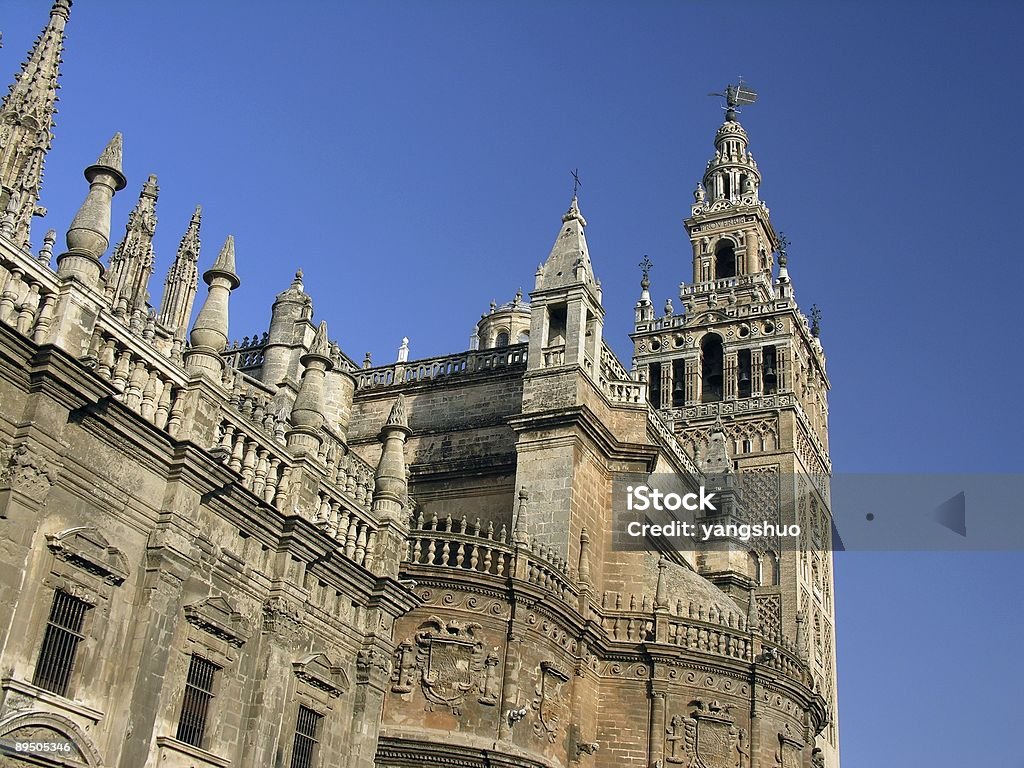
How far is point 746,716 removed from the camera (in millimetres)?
28672

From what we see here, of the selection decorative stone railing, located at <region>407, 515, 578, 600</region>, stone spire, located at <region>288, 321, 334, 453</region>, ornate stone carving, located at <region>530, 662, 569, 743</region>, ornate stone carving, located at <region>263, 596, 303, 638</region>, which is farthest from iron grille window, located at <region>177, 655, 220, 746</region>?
ornate stone carving, located at <region>530, 662, 569, 743</region>

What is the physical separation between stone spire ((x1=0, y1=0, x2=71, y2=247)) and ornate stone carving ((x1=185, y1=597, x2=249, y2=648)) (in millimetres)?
13540

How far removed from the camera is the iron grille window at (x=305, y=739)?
61.7 ft

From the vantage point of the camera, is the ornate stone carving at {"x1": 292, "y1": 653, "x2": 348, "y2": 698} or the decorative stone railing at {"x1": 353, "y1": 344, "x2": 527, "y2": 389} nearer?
the ornate stone carving at {"x1": 292, "y1": 653, "x2": 348, "y2": 698}

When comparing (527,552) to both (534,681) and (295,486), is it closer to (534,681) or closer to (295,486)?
(534,681)

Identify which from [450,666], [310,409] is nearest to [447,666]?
[450,666]

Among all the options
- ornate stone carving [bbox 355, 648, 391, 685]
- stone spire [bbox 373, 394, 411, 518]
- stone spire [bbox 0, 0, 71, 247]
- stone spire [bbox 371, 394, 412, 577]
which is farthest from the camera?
stone spire [bbox 0, 0, 71, 247]

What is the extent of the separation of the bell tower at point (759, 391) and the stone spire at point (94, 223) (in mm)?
39542

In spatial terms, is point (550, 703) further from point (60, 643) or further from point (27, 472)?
point (27, 472)

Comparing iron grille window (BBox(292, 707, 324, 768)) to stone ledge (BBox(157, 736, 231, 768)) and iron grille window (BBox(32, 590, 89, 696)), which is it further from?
iron grille window (BBox(32, 590, 89, 696))

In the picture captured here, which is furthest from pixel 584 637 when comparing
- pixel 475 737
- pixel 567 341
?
pixel 567 341

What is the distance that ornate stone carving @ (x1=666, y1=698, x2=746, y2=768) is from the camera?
27.7 m

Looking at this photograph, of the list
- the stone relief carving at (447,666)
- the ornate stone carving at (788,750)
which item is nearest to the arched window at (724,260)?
the ornate stone carving at (788,750)

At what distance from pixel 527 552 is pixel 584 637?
322cm
